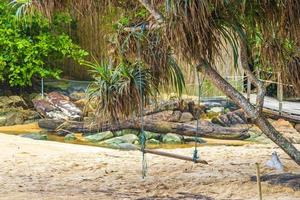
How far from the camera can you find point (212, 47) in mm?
4691

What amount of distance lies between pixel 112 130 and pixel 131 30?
4918 mm

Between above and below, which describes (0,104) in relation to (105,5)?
below

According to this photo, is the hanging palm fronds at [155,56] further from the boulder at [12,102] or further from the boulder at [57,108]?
the boulder at [12,102]

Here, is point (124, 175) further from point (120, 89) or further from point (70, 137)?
point (70, 137)

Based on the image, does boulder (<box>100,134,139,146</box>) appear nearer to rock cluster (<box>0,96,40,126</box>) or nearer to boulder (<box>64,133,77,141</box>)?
boulder (<box>64,133,77,141</box>)

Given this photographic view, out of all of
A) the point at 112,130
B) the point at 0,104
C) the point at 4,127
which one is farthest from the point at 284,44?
the point at 0,104

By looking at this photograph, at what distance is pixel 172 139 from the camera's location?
10.0 metres

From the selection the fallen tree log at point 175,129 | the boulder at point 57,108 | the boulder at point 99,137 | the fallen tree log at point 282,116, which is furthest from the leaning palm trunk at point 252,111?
the boulder at point 57,108

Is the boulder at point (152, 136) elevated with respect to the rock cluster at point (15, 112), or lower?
lower

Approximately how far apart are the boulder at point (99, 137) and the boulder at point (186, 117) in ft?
5.26

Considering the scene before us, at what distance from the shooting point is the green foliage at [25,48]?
1248 cm

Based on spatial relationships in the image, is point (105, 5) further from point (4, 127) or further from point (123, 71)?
point (4, 127)

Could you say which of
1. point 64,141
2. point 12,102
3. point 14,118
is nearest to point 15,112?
point 14,118

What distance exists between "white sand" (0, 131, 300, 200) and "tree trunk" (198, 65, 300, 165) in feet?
1.23
